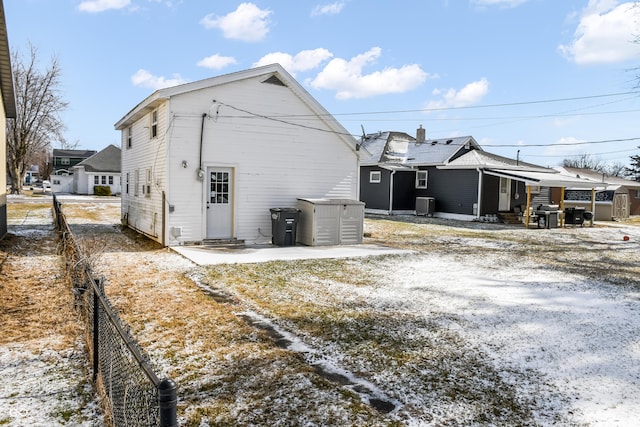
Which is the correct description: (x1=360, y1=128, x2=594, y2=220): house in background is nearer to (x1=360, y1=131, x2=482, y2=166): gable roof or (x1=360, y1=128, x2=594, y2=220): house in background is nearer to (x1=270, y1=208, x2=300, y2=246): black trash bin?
(x1=360, y1=131, x2=482, y2=166): gable roof

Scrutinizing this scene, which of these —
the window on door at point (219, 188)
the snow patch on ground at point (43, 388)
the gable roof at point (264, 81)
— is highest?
the gable roof at point (264, 81)

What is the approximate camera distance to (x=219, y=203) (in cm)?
1254

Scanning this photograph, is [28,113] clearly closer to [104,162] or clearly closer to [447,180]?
[104,162]

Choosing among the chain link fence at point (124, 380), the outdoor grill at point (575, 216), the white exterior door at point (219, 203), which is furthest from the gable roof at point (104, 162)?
the chain link fence at point (124, 380)

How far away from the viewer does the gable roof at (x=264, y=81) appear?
38.2 feet

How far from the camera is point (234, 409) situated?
141 inches

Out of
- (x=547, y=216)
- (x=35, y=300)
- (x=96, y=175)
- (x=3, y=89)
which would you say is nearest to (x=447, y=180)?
(x=547, y=216)

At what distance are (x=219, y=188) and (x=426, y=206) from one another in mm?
15213

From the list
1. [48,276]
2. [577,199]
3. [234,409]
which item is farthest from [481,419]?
[577,199]

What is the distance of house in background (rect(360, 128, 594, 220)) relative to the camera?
906 inches

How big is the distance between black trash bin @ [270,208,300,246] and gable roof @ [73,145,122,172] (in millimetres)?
39183

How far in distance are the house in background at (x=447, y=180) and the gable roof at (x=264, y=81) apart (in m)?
7.65

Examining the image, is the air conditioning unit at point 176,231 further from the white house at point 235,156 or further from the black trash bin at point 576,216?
the black trash bin at point 576,216

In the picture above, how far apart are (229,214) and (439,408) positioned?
978 cm
